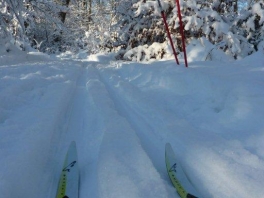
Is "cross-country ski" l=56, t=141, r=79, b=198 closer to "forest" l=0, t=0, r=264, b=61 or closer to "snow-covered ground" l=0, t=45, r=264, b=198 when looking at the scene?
"snow-covered ground" l=0, t=45, r=264, b=198

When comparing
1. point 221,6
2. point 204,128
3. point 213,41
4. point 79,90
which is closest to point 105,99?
point 79,90

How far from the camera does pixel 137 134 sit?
10.9 feet

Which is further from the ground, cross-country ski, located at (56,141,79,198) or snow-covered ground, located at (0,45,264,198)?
snow-covered ground, located at (0,45,264,198)

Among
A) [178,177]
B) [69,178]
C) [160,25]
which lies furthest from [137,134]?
[160,25]

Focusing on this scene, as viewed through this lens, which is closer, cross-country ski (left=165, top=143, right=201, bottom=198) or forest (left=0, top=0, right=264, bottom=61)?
cross-country ski (left=165, top=143, right=201, bottom=198)

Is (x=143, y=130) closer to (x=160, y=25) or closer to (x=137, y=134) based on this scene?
(x=137, y=134)

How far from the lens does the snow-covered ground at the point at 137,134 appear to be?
2287 mm

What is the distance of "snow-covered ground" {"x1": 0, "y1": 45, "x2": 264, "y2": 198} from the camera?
7.50 feet

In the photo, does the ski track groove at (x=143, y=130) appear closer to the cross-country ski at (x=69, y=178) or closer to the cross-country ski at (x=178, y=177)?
the cross-country ski at (x=178, y=177)

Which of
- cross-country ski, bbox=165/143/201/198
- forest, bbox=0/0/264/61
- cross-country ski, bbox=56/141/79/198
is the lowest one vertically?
cross-country ski, bbox=56/141/79/198

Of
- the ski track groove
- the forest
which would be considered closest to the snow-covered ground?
the ski track groove

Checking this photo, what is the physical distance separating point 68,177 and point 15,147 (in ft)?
2.22

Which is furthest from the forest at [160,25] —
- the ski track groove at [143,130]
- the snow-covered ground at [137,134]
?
the ski track groove at [143,130]

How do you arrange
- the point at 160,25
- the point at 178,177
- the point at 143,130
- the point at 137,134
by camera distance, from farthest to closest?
1. the point at 160,25
2. the point at 143,130
3. the point at 137,134
4. the point at 178,177
